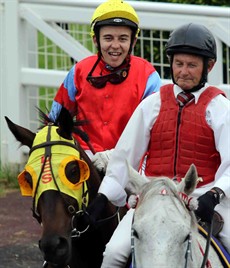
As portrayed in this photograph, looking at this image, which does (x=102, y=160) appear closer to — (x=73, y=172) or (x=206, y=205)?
(x=73, y=172)

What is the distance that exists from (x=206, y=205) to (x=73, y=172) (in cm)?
100

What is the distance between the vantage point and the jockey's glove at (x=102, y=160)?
6.93m

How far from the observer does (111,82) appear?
7.37 m

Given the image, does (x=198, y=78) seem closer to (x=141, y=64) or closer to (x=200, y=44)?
(x=200, y=44)

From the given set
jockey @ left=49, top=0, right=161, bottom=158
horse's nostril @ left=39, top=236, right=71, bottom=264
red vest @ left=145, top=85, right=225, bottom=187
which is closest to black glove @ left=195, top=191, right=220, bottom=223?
red vest @ left=145, top=85, right=225, bottom=187

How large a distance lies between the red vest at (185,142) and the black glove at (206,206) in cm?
49

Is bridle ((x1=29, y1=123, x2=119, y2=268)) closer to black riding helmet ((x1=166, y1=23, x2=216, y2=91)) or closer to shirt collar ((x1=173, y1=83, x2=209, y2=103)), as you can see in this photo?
shirt collar ((x1=173, y1=83, x2=209, y2=103))

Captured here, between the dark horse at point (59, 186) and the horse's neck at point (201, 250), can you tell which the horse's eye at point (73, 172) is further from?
the horse's neck at point (201, 250)

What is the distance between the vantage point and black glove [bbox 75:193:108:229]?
6.40 m

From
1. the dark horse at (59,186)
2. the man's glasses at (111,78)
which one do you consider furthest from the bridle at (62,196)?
the man's glasses at (111,78)

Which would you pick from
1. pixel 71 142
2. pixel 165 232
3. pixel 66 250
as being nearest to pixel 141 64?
pixel 71 142

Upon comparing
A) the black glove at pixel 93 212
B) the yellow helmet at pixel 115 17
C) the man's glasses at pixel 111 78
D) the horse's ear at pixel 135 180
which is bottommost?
the black glove at pixel 93 212

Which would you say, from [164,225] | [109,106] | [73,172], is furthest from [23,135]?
[164,225]

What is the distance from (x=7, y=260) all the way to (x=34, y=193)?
352 centimetres
